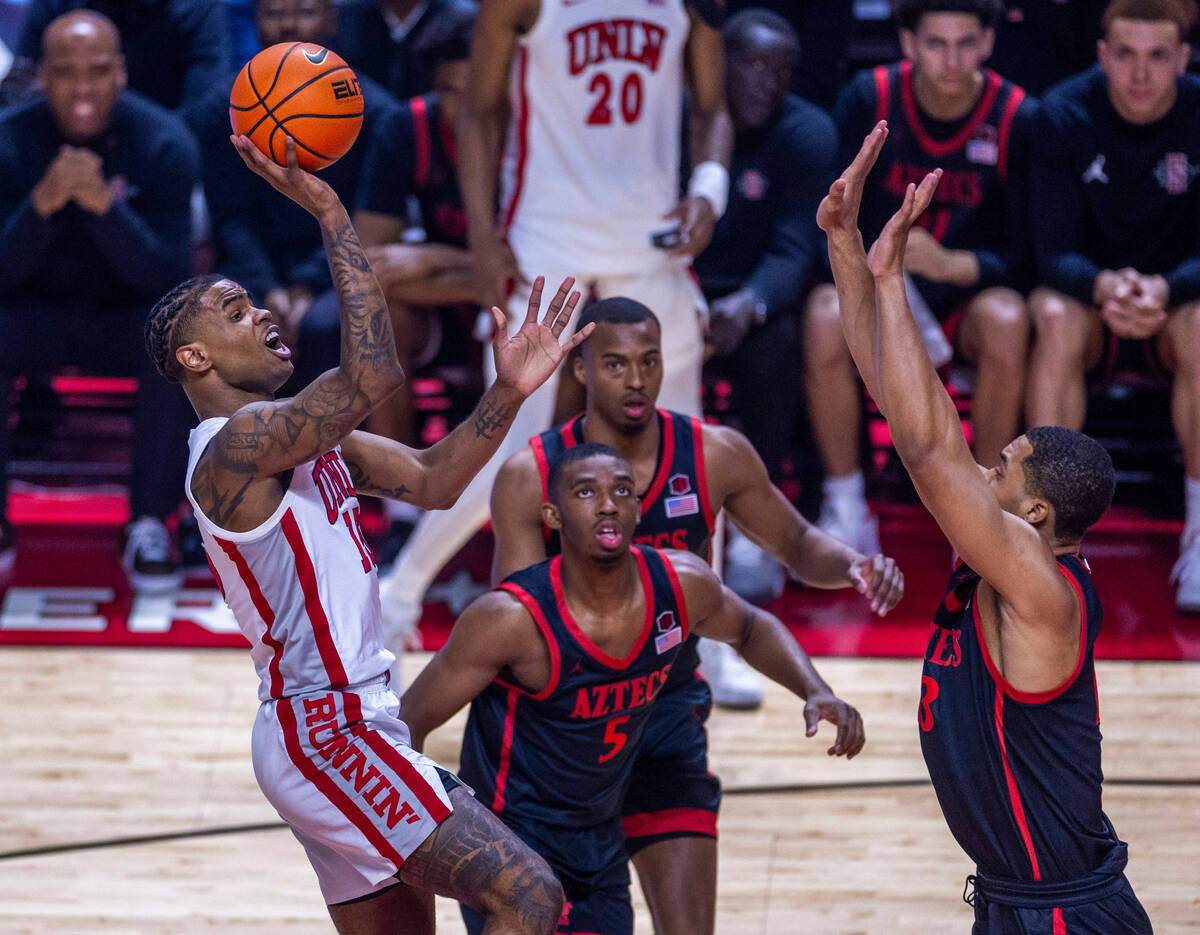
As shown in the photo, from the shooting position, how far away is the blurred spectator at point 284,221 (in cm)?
653

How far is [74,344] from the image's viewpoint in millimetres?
6570

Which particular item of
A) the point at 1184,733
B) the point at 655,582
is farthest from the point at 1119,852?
the point at 1184,733

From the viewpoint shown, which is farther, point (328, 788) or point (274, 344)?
point (274, 344)

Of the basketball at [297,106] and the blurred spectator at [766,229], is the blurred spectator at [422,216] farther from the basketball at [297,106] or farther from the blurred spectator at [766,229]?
the basketball at [297,106]

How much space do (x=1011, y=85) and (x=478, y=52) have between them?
6.94 feet

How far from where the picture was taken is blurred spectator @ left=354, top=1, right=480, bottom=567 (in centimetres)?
637

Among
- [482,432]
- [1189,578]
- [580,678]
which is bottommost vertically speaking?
[1189,578]

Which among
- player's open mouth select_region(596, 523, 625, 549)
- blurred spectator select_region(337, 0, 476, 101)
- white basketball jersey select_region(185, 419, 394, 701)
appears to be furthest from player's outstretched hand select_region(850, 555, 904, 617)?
blurred spectator select_region(337, 0, 476, 101)

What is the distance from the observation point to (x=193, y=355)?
10.9 feet

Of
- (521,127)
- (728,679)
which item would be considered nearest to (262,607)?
(728,679)

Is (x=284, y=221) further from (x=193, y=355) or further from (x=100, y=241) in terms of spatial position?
(x=193, y=355)

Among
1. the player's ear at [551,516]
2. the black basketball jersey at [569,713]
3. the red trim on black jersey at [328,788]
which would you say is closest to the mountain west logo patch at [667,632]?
the black basketball jersey at [569,713]

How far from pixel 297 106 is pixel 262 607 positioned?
1.00 metres

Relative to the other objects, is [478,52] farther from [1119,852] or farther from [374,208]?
[1119,852]
